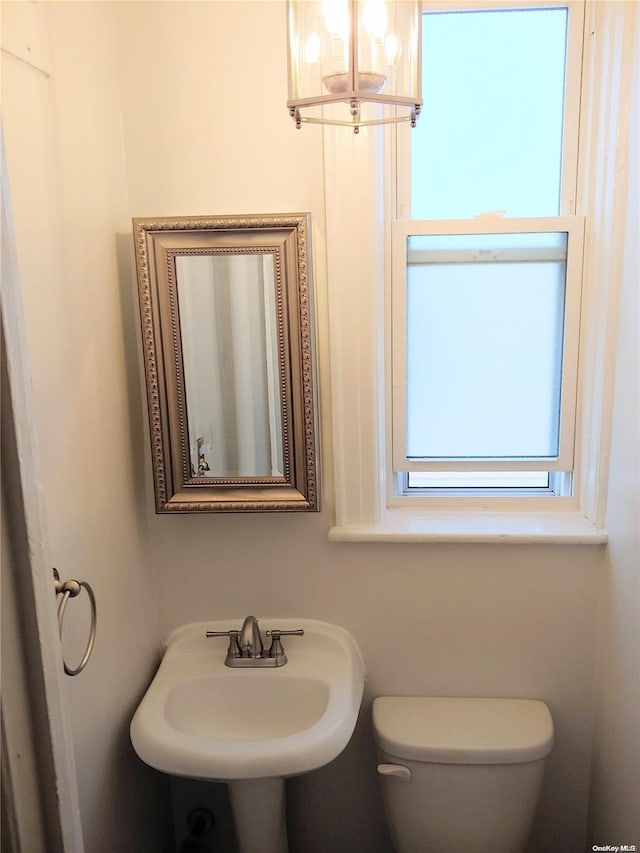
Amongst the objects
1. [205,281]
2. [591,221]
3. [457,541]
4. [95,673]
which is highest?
[591,221]

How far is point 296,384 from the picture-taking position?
1.29 m

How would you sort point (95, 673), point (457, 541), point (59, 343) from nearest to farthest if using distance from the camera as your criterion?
point (59, 343) < point (95, 673) < point (457, 541)

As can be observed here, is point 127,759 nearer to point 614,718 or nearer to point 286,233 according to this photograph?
point 614,718

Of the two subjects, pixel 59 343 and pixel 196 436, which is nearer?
pixel 59 343

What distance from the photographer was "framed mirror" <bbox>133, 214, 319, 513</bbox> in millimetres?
1237

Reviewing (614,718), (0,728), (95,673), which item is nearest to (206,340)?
(95,673)

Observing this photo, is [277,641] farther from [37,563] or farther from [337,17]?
[337,17]

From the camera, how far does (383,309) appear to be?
141 cm

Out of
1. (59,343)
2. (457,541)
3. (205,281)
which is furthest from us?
(457,541)

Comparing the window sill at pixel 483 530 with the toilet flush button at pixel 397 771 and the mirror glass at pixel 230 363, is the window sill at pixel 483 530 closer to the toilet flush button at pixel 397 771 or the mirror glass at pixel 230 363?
the mirror glass at pixel 230 363

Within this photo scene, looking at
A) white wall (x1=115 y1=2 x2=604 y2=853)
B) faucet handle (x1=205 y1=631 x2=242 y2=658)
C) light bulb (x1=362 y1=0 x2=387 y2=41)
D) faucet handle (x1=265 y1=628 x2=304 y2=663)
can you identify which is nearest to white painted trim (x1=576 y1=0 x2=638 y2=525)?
white wall (x1=115 y1=2 x2=604 y2=853)

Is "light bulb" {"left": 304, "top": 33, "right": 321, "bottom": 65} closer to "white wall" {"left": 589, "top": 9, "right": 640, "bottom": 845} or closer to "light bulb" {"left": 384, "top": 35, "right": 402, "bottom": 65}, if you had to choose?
"light bulb" {"left": 384, "top": 35, "right": 402, "bottom": 65}

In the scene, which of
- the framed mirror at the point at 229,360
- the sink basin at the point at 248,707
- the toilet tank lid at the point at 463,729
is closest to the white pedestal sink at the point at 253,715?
the sink basin at the point at 248,707

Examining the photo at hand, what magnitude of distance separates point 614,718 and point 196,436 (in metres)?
1.08
